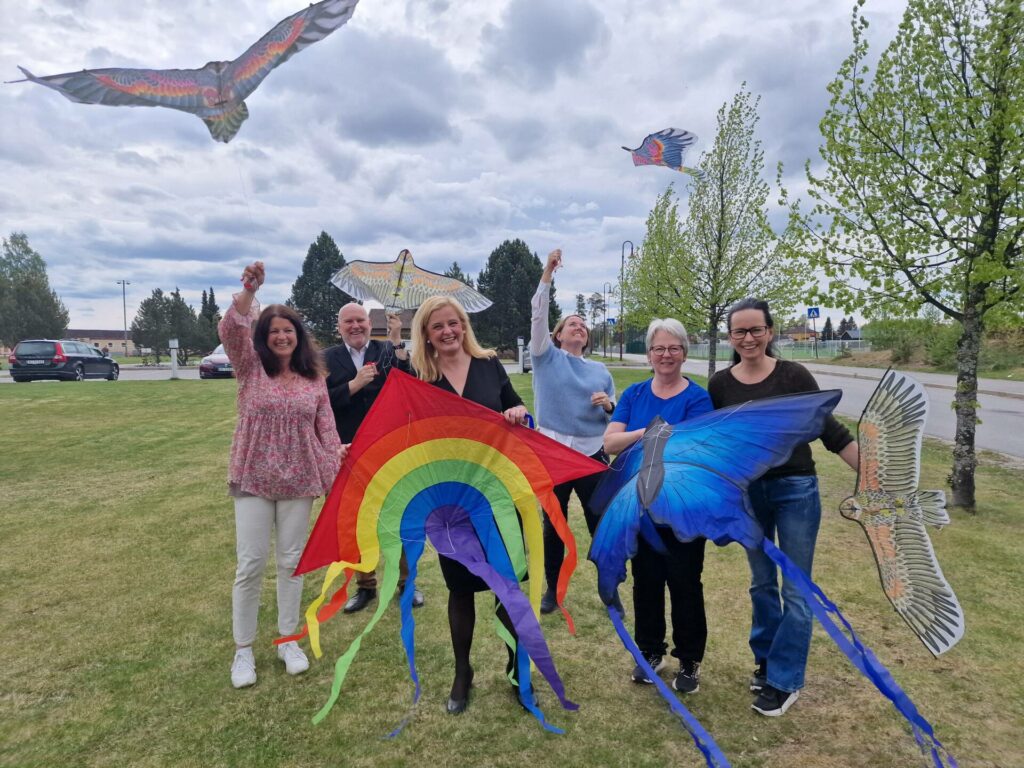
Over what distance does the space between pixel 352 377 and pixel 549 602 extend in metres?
1.92

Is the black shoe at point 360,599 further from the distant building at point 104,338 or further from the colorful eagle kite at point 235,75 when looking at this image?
the distant building at point 104,338

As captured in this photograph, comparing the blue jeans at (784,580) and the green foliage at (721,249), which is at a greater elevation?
the green foliage at (721,249)

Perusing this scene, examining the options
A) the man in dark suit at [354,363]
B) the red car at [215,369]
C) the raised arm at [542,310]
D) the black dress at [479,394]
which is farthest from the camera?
the red car at [215,369]

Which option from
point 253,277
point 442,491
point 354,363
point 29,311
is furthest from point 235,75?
point 29,311

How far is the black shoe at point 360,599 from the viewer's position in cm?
357

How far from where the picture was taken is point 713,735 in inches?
→ 94.3

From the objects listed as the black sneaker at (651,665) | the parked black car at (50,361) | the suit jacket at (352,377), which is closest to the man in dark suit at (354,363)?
the suit jacket at (352,377)

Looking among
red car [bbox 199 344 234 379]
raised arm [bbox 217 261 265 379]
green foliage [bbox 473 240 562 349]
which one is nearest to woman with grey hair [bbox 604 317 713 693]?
raised arm [bbox 217 261 265 379]

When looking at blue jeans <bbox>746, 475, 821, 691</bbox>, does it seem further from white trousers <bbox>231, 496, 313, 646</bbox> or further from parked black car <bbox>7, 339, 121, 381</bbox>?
parked black car <bbox>7, 339, 121, 381</bbox>

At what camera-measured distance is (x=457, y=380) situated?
2.61 m

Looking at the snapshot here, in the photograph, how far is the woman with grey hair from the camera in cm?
251

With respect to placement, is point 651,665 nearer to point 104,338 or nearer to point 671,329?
point 671,329

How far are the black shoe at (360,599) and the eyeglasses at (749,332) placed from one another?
282cm

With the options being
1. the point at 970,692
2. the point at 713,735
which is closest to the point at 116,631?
the point at 713,735
